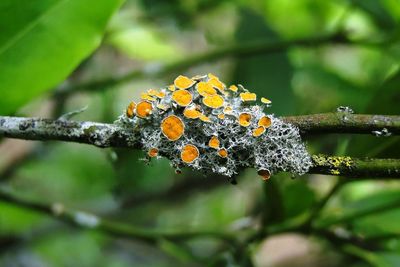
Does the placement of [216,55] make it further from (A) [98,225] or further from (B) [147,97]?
(B) [147,97]

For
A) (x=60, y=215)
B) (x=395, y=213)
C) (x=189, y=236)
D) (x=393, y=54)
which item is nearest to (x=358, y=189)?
(x=393, y=54)

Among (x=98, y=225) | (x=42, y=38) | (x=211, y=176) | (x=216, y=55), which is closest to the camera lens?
(x=42, y=38)

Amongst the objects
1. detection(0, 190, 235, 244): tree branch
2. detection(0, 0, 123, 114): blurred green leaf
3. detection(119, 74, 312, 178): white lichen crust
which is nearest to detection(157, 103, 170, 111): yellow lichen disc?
detection(119, 74, 312, 178): white lichen crust

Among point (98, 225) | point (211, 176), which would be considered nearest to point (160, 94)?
point (98, 225)

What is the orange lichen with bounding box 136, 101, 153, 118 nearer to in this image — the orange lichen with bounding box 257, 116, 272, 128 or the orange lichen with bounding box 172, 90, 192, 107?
the orange lichen with bounding box 172, 90, 192, 107

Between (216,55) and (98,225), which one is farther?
(216,55)

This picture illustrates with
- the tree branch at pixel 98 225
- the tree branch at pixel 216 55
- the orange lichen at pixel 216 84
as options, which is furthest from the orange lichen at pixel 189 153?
the tree branch at pixel 216 55

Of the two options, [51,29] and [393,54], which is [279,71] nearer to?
[393,54]
